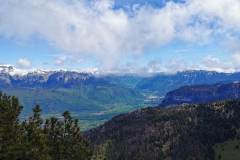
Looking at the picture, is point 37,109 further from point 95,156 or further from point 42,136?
point 95,156

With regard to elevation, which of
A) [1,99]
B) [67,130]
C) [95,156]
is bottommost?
[95,156]

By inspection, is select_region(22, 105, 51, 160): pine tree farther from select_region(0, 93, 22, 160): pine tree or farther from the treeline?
select_region(0, 93, 22, 160): pine tree

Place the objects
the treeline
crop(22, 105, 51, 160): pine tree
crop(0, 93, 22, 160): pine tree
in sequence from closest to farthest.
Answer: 1. crop(0, 93, 22, 160): pine tree
2. the treeline
3. crop(22, 105, 51, 160): pine tree

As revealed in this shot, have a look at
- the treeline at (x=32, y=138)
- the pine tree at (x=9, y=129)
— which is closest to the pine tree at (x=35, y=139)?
the treeline at (x=32, y=138)

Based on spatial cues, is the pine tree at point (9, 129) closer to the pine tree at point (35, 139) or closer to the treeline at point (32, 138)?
the treeline at point (32, 138)

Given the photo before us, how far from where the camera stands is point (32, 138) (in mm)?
70625

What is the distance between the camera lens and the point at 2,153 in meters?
66.1

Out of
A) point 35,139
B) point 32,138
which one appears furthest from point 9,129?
point 35,139

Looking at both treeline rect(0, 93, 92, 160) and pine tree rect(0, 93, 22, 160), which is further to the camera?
treeline rect(0, 93, 92, 160)

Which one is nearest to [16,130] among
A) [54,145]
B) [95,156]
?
[54,145]

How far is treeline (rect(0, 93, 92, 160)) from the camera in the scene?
220 ft

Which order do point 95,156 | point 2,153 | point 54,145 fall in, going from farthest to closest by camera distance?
point 95,156 < point 54,145 < point 2,153

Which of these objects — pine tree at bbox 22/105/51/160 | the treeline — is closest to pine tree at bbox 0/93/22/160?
the treeline

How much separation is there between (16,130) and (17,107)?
3972mm
